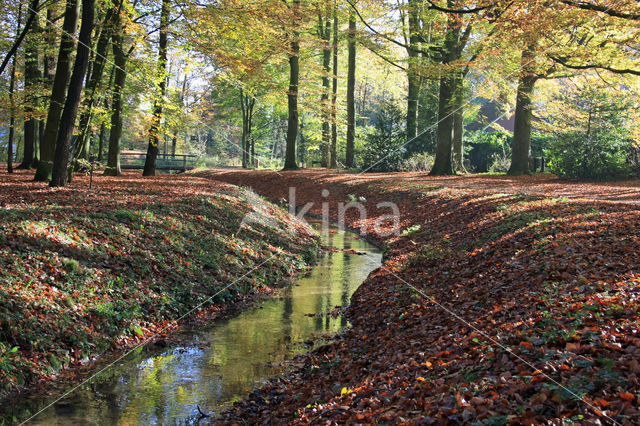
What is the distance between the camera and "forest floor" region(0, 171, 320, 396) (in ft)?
19.9

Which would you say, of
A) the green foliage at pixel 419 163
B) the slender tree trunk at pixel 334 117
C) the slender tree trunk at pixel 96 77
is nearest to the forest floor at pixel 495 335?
the slender tree trunk at pixel 96 77

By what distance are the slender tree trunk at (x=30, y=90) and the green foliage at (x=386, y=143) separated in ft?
53.9

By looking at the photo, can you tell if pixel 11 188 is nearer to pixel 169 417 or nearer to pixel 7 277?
pixel 7 277

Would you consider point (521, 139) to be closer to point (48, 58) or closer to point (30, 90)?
point (30, 90)

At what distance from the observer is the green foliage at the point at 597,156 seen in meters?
20.7

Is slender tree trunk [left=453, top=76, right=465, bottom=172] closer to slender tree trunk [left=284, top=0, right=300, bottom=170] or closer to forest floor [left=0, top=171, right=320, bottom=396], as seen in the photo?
slender tree trunk [left=284, top=0, right=300, bottom=170]

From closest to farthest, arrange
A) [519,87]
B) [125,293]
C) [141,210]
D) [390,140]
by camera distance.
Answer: [125,293]
[141,210]
[519,87]
[390,140]

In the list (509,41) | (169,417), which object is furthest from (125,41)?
(169,417)

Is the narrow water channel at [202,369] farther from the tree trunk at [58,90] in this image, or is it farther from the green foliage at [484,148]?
the green foliage at [484,148]

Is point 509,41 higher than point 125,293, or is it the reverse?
point 509,41

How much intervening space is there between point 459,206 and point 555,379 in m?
10.3

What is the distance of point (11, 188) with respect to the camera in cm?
1258

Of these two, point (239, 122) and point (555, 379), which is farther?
point (239, 122)

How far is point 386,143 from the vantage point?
95.7 feet
